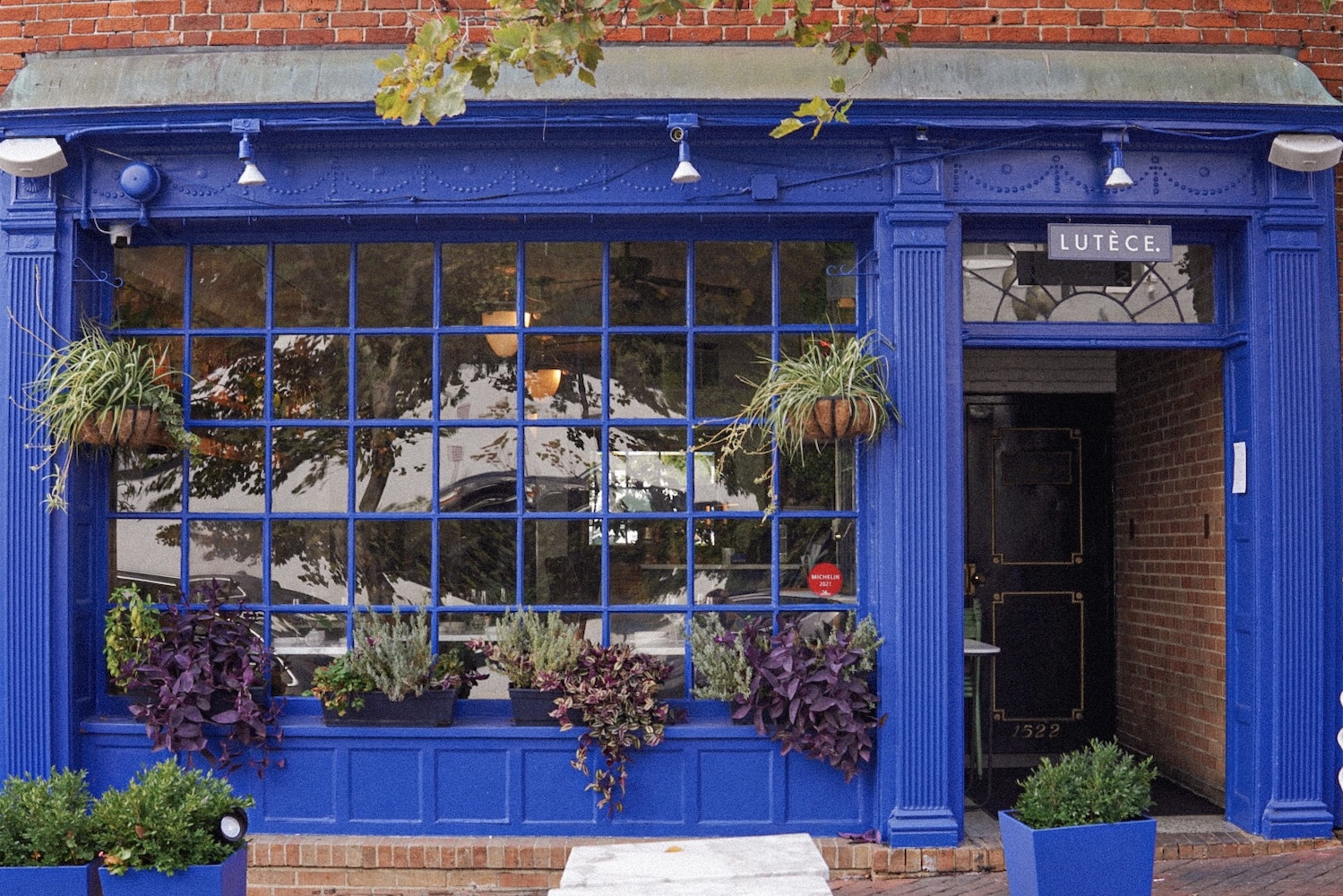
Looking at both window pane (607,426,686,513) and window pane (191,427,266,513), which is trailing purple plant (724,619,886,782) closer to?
window pane (607,426,686,513)

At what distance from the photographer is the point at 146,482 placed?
286 inches

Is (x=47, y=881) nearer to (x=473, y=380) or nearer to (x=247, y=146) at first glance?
(x=473, y=380)

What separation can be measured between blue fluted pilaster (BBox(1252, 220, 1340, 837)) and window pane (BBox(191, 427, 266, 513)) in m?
5.52

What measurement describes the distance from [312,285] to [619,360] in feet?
5.92

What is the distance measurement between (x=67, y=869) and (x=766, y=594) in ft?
12.4

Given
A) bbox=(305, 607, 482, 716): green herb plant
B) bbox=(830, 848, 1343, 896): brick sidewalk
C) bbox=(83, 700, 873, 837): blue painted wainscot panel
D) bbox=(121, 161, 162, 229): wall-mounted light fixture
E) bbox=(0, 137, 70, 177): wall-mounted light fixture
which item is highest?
bbox=(0, 137, 70, 177): wall-mounted light fixture

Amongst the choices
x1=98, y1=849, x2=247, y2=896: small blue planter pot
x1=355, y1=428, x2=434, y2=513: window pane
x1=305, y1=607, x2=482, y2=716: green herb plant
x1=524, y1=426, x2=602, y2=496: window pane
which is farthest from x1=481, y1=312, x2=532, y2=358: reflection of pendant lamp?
x1=98, y1=849, x2=247, y2=896: small blue planter pot

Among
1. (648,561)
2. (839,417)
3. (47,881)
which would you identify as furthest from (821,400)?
(47,881)

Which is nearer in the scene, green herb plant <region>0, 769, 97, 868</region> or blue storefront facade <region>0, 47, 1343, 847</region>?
green herb plant <region>0, 769, 97, 868</region>

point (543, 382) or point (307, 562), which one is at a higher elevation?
point (543, 382)

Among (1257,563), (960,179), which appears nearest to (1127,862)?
(1257,563)

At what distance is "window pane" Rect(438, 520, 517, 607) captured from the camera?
23.4 feet

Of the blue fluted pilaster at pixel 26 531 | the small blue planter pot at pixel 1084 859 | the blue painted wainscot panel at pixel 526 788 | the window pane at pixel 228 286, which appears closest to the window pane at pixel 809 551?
the blue painted wainscot panel at pixel 526 788

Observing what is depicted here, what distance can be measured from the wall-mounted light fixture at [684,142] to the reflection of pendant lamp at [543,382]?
1.29 metres
